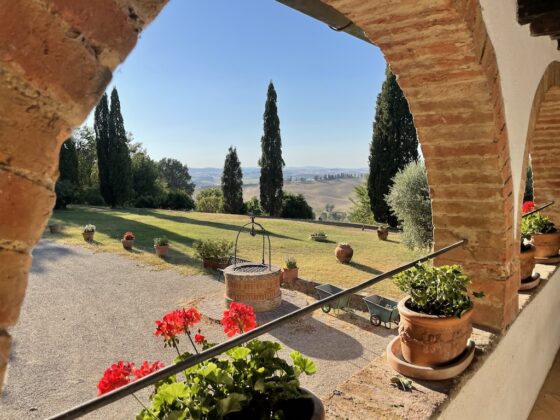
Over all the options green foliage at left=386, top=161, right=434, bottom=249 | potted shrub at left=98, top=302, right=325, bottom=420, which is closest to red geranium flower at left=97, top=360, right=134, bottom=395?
potted shrub at left=98, top=302, right=325, bottom=420

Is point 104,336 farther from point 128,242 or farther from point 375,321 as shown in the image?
point 128,242

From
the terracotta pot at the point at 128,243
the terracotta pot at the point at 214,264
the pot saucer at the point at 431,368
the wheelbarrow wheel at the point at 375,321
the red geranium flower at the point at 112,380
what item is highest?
the red geranium flower at the point at 112,380

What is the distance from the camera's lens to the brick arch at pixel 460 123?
6.51 feet

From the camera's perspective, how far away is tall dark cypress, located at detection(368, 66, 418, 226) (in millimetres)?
19141

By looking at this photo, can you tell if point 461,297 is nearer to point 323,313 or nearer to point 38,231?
point 38,231

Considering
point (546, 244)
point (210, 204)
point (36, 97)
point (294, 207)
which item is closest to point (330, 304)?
point (546, 244)

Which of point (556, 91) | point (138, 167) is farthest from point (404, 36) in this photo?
Result: point (138, 167)

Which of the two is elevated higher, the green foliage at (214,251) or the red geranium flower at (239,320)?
the red geranium flower at (239,320)

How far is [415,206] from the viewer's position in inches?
435

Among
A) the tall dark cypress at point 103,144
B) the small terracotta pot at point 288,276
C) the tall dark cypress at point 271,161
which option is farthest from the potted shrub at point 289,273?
the tall dark cypress at point 103,144

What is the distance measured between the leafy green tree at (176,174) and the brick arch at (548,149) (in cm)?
4965

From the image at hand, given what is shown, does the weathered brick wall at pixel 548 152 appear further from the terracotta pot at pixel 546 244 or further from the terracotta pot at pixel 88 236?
the terracotta pot at pixel 88 236

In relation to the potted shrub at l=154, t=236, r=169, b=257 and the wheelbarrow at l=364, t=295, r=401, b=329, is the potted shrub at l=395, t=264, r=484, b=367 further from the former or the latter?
the potted shrub at l=154, t=236, r=169, b=257

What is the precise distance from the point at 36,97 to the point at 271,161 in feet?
83.0
